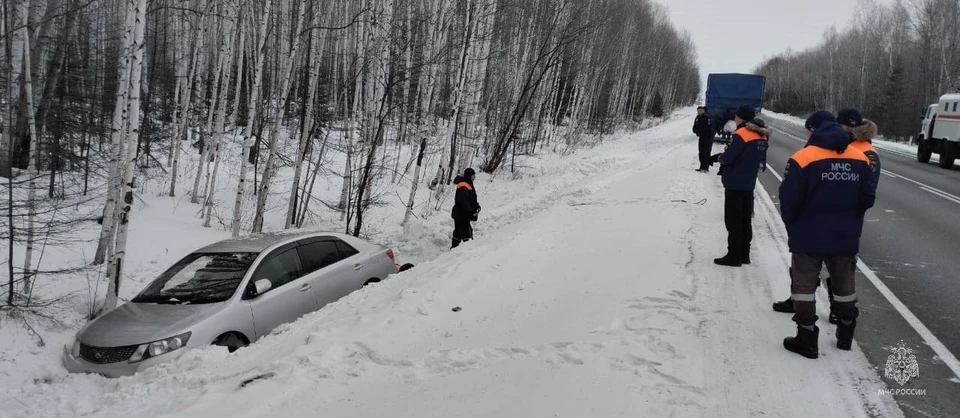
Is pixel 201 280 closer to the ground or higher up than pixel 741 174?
closer to the ground

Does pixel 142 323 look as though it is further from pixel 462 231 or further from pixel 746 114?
pixel 746 114

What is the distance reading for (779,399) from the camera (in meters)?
3.70

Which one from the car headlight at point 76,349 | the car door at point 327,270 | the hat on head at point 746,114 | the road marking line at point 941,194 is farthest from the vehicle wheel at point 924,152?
the car headlight at point 76,349

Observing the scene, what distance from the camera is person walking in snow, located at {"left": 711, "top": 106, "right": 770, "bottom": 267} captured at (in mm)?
6473

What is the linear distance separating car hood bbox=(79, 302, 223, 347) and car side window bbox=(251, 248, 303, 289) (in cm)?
68

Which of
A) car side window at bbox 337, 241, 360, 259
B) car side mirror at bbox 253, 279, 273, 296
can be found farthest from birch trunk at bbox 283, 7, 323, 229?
car side mirror at bbox 253, 279, 273, 296

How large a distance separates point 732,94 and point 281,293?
23.0 metres

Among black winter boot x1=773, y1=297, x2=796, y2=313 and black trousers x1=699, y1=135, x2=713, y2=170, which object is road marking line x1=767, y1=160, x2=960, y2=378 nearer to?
black winter boot x1=773, y1=297, x2=796, y2=313

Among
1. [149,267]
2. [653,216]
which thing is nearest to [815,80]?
[653,216]

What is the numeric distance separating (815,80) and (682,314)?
90805 millimetres

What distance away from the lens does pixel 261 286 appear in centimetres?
608

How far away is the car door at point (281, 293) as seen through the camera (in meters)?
6.14

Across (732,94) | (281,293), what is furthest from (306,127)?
(732,94)

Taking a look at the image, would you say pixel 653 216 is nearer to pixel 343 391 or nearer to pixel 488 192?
pixel 343 391
